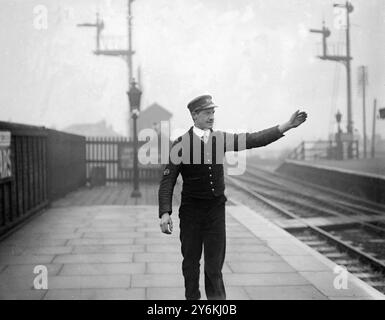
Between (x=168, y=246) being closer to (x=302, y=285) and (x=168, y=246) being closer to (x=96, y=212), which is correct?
(x=302, y=285)

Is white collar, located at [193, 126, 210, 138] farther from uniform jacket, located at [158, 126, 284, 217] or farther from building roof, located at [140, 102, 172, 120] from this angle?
building roof, located at [140, 102, 172, 120]

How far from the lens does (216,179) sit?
4.11 metres

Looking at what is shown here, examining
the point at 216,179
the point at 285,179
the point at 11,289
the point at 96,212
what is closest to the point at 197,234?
the point at 216,179

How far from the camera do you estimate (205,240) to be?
4.08 m

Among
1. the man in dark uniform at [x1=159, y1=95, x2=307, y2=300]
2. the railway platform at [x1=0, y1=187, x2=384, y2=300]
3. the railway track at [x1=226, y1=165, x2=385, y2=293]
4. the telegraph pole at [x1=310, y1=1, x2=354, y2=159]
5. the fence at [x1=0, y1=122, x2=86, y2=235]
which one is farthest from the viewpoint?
the telegraph pole at [x1=310, y1=1, x2=354, y2=159]

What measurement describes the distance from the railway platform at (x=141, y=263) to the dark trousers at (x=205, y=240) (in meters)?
0.72

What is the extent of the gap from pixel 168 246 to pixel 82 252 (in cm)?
124

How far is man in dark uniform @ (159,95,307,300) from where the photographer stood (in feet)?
13.2

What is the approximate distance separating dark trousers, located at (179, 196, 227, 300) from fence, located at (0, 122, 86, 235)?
4.18 meters

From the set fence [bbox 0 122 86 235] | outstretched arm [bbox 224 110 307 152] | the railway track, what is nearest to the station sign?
fence [bbox 0 122 86 235]

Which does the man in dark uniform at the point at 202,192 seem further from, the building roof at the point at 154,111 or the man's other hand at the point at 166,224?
the building roof at the point at 154,111

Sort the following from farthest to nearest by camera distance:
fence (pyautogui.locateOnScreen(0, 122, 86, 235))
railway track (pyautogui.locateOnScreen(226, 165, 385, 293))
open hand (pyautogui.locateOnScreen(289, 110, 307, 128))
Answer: fence (pyautogui.locateOnScreen(0, 122, 86, 235)), railway track (pyautogui.locateOnScreen(226, 165, 385, 293)), open hand (pyautogui.locateOnScreen(289, 110, 307, 128))

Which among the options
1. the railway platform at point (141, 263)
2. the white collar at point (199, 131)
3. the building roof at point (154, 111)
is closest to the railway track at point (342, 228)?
the railway platform at point (141, 263)

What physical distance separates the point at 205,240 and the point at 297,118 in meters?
1.30
